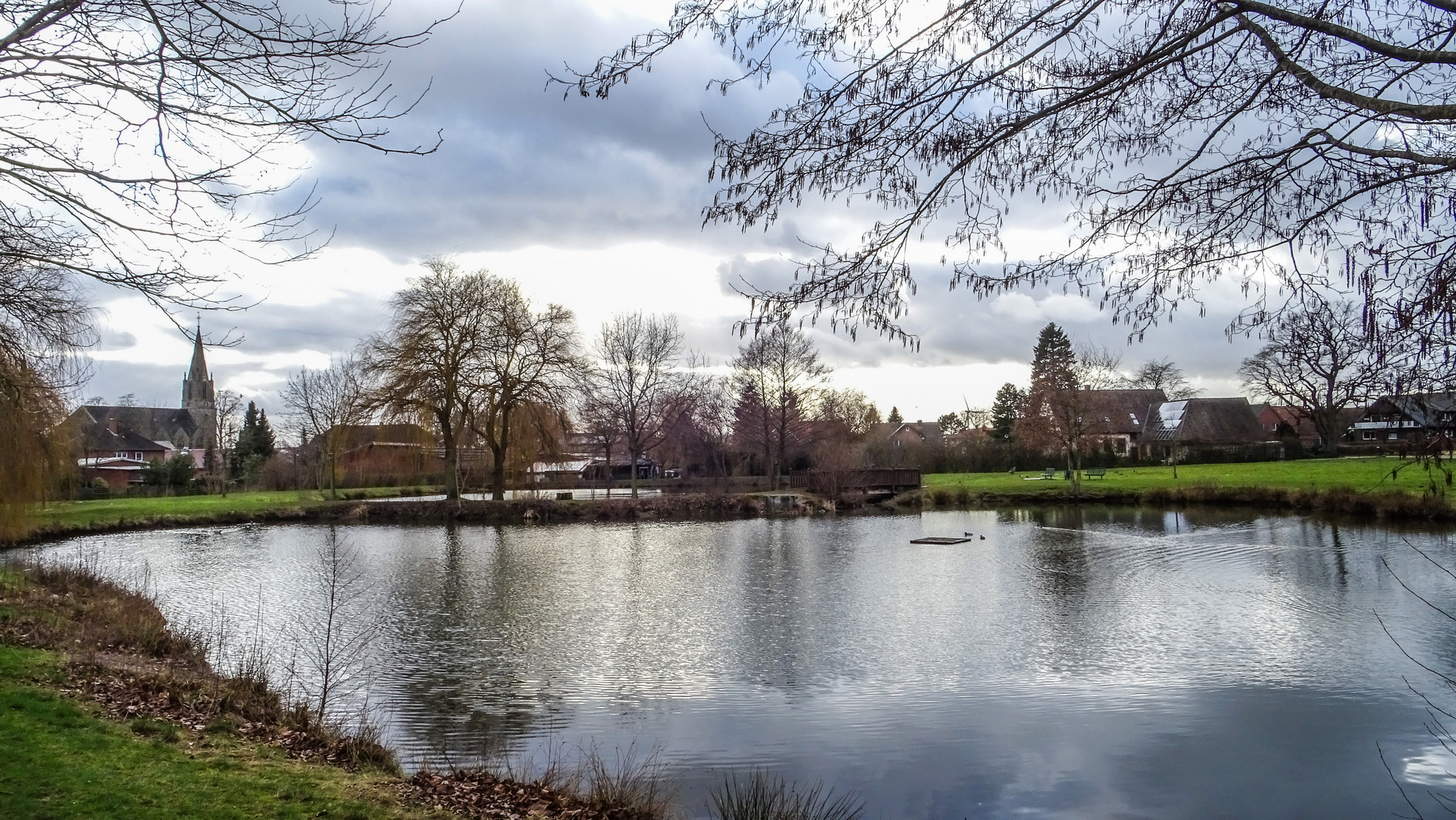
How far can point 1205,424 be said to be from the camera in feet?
185

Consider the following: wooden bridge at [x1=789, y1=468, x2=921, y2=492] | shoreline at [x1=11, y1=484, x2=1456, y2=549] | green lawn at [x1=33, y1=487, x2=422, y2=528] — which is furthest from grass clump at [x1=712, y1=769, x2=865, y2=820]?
wooden bridge at [x1=789, y1=468, x2=921, y2=492]

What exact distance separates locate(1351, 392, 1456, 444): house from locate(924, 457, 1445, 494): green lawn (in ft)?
90.8

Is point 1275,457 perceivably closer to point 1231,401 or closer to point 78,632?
point 1231,401

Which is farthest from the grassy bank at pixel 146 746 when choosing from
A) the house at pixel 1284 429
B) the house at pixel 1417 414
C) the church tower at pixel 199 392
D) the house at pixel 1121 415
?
the church tower at pixel 199 392

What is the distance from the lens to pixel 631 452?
147 ft

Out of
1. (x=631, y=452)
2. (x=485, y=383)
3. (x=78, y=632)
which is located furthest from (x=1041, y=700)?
(x=631, y=452)

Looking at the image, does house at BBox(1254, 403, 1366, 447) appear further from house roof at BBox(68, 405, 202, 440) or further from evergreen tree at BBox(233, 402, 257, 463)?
house roof at BBox(68, 405, 202, 440)

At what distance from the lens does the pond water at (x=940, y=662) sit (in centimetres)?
777

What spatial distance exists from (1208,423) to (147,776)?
2412 inches

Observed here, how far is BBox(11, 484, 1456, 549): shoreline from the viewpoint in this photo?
3128 centimetres

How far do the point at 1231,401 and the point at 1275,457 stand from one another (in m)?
13.1

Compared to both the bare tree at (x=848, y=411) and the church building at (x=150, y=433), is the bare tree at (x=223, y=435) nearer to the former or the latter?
the church building at (x=150, y=433)

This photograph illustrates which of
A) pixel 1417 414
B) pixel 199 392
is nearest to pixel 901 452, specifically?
pixel 1417 414

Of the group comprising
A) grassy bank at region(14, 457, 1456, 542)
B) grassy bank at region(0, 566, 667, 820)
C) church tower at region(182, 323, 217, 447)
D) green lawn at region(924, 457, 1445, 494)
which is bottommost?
grassy bank at region(0, 566, 667, 820)
